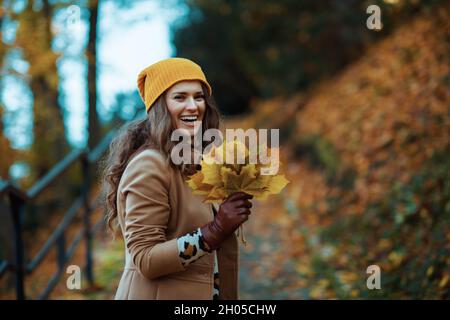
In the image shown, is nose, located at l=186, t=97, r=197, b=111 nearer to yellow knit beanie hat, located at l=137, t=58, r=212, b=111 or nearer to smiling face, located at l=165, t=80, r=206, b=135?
smiling face, located at l=165, t=80, r=206, b=135

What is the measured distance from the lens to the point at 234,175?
2109 mm

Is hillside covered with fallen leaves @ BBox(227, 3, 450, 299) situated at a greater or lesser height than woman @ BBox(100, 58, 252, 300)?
greater

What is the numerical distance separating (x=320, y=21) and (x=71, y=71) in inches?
184

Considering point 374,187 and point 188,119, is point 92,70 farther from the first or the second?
point 188,119

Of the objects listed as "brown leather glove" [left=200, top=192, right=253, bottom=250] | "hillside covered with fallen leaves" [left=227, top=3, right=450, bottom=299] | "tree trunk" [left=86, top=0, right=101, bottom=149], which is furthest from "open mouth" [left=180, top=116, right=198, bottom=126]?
"tree trunk" [left=86, top=0, right=101, bottom=149]

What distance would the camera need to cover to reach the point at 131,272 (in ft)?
7.50

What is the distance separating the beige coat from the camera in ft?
7.01

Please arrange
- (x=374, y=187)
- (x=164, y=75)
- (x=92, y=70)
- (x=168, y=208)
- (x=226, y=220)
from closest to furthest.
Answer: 1. (x=226, y=220)
2. (x=168, y=208)
3. (x=164, y=75)
4. (x=374, y=187)
5. (x=92, y=70)

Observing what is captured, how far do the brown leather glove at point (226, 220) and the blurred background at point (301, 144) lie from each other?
1.16 metres

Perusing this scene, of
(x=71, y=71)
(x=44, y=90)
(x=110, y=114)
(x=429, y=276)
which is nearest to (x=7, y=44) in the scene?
(x=71, y=71)

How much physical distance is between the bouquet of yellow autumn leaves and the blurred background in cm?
109

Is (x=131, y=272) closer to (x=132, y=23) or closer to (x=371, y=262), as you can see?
(x=371, y=262)

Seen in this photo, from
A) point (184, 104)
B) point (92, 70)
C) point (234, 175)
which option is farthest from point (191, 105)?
point (92, 70)

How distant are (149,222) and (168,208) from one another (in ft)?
0.35
